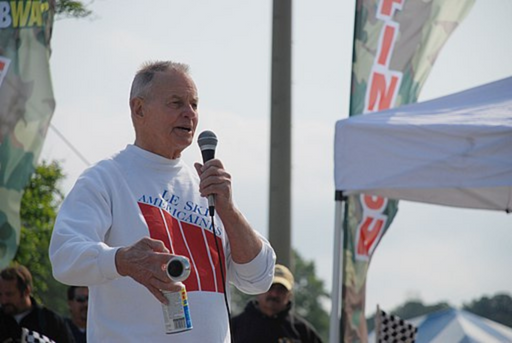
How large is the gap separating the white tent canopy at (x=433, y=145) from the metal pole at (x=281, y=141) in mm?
2443

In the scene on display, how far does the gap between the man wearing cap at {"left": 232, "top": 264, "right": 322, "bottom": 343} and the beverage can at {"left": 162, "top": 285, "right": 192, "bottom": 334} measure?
4408mm

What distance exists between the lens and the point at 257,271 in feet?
11.4

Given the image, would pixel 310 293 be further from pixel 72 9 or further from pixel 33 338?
pixel 33 338

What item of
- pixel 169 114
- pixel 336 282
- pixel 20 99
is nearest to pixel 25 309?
pixel 20 99

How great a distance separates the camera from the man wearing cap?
293 inches

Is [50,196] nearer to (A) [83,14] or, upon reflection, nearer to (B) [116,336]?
(A) [83,14]

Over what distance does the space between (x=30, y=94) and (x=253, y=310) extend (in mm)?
2421

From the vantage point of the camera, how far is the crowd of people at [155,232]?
3.04 m

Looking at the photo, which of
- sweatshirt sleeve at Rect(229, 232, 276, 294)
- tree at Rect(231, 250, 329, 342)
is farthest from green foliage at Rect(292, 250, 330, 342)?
sweatshirt sleeve at Rect(229, 232, 276, 294)

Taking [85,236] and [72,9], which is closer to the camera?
[85,236]

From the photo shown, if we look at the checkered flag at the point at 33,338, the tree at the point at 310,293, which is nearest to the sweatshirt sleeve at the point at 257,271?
the checkered flag at the point at 33,338

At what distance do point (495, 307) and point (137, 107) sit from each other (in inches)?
3147

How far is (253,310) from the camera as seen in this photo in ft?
25.0

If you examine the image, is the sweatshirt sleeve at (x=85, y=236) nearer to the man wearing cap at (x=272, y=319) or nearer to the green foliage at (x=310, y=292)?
the man wearing cap at (x=272, y=319)
